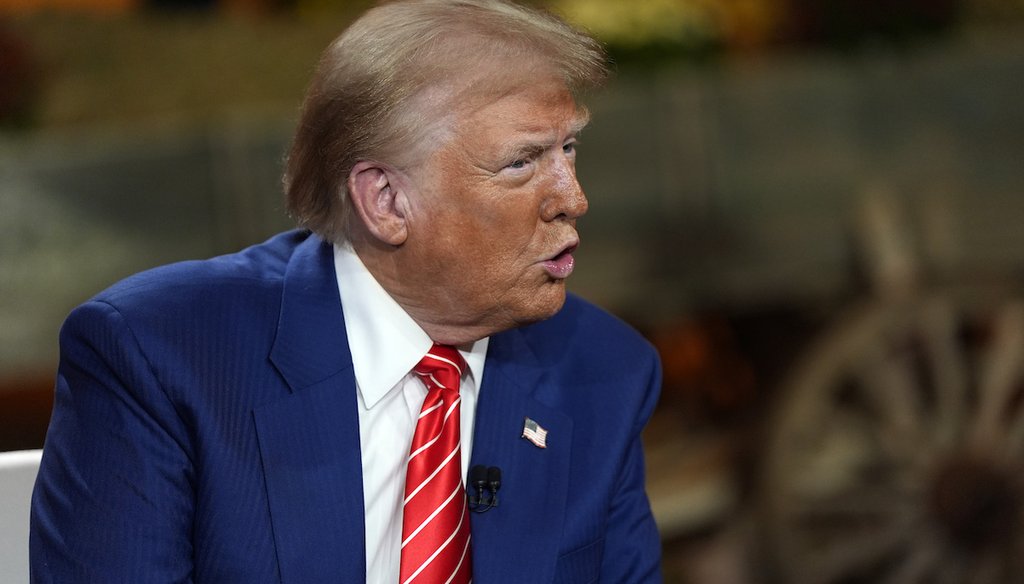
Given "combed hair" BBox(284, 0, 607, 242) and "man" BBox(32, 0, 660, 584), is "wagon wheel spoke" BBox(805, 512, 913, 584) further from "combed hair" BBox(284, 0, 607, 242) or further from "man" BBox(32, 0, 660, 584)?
"combed hair" BBox(284, 0, 607, 242)

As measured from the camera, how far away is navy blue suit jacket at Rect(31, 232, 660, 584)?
1.47m

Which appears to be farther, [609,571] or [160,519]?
[609,571]

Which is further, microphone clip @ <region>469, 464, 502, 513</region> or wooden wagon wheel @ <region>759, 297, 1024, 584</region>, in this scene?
wooden wagon wheel @ <region>759, 297, 1024, 584</region>

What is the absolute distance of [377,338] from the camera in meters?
1.65

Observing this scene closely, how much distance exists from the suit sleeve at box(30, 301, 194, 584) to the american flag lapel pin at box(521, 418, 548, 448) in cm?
41

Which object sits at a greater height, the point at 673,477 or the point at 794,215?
the point at 794,215

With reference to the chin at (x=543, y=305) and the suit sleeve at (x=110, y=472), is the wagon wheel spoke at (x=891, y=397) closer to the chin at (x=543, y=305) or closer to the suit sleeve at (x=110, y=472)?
the chin at (x=543, y=305)

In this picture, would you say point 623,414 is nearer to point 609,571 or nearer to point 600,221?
point 609,571

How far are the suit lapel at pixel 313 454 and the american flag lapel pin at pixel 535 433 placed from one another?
227mm

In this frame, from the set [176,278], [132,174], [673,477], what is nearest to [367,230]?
[176,278]

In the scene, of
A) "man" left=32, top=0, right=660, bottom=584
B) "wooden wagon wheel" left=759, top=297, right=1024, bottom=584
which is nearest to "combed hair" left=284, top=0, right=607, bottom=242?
"man" left=32, top=0, right=660, bottom=584

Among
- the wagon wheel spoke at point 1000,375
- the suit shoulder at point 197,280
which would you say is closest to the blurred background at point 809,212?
the wagon wheel spoke at point 1000,375

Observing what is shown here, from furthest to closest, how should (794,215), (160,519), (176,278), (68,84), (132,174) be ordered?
(794,215)
(68,84)
(132,174)
(176,278)
(160,519)

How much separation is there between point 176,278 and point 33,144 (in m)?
1.80
